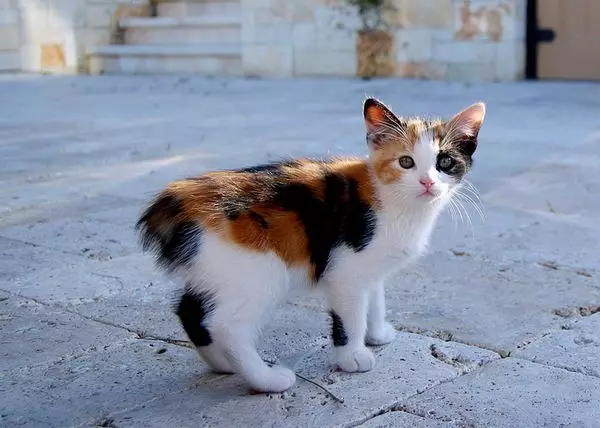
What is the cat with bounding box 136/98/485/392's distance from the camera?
234 cm

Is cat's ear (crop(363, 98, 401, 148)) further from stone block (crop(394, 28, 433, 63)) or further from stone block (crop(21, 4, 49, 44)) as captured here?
stone block (crop(21, 4, 49, 44))

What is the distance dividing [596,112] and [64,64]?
25.9ft

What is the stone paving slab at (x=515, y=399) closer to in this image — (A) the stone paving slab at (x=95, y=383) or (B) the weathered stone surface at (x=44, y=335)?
(A) the stone paving slab at (x=95, y=383)

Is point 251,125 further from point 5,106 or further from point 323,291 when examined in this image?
point 323,291

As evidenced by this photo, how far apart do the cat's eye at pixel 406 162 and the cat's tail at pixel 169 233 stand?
55 centimetres

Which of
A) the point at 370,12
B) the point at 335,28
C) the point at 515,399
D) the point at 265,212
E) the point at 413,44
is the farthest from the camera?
the point at 335,28

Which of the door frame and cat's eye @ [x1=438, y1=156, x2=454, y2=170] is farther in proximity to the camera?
the door frame

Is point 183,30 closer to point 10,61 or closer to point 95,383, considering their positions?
point 10,61

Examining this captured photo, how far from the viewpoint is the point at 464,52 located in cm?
973

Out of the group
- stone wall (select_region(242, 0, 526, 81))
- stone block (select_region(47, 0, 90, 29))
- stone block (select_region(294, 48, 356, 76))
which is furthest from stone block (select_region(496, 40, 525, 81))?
stone block (select_region(47, 0, 90, 29))

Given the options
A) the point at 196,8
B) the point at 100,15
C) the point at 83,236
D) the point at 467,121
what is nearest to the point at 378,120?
the point at 467,121

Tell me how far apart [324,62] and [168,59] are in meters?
2.43

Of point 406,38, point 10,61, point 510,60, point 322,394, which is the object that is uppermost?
point 406,38

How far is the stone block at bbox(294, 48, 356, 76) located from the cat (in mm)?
8143
